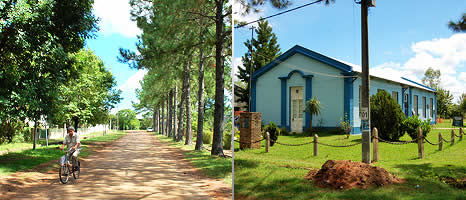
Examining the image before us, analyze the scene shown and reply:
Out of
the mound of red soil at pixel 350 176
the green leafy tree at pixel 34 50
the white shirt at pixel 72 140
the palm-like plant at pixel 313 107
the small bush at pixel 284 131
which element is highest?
the green leafy tree at pixel 34 50

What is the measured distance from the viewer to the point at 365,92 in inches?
86.7

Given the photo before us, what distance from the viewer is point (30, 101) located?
370 inches

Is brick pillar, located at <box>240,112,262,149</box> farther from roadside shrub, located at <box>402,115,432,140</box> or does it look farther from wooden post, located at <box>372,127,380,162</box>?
roadside shrub, located at <box>402,115,432,140</box>

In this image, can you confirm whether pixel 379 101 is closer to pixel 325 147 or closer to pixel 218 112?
pixel 325 147

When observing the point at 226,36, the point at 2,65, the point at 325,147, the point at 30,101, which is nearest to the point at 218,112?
the point at 226,36

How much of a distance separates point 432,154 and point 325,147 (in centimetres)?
68

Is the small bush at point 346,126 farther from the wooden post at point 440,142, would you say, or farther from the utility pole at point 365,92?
the wooden post at point 440,142

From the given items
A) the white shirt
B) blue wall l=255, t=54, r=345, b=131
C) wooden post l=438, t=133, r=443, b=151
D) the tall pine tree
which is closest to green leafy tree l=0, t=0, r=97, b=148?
the white shirt

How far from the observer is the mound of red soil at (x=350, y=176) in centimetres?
209

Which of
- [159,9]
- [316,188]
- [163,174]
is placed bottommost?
[163,174]

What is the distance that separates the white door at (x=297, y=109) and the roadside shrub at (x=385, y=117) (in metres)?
0.51

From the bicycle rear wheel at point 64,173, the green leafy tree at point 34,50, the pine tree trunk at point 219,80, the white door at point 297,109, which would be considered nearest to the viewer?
the white door at point 297,109

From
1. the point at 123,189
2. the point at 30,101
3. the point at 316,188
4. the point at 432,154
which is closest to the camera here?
the point at 432,154

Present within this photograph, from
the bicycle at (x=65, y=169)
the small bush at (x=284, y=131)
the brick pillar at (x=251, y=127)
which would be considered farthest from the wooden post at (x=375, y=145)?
the bicycle at (x=65, y=169)
